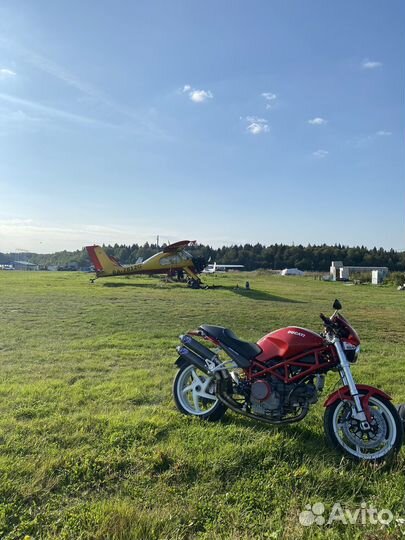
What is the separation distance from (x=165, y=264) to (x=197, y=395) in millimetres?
26969

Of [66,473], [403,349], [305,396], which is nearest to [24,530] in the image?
[66,473]

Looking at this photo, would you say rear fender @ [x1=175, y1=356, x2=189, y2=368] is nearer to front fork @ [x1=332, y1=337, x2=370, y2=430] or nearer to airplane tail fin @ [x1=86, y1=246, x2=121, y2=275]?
front fork @ [x1=332, y1=337, x2=370, y2=430]

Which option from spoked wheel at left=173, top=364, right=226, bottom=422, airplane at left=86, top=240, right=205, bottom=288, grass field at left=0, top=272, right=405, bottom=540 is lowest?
grass field at left=0, top=272, right=405, bottom=540

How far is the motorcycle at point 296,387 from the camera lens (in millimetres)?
3521

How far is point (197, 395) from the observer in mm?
4469

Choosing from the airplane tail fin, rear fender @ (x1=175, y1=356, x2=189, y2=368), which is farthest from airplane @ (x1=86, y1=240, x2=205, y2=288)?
rear fender @ (x1=175, y1=356, x2=189, y2=368)

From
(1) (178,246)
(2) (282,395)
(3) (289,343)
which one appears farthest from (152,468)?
(1) (178,246)

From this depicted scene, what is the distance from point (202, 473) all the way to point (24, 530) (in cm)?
130

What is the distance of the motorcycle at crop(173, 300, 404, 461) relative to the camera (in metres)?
3.52

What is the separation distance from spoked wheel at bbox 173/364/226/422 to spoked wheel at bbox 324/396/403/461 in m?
1.19

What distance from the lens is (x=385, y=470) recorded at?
3.32 meters

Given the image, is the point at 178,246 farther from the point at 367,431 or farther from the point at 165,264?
the point at 367,431

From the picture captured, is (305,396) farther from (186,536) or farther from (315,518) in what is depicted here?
(186,536)

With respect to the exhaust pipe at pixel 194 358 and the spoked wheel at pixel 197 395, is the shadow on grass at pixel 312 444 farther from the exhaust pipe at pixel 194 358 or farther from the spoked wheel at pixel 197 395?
the exhaust pipe at pixel 194 358
